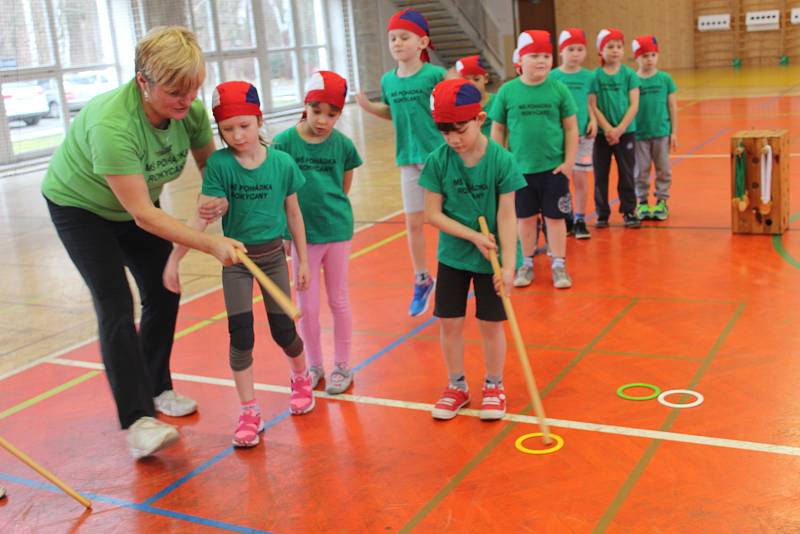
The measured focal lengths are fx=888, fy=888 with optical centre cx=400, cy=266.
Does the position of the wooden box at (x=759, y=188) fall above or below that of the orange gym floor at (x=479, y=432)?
above

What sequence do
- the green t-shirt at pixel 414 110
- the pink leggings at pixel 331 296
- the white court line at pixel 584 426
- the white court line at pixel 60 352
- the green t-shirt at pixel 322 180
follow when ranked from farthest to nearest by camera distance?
the green t-shirt at pixel 414 110 < the white court line at pixel 60 352 < the pink leggings at pixel 331 296 < the green t-shirt at pixel 322 180 < the white court line at pixel 584 426

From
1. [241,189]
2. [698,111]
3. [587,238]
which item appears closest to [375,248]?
[587,238]

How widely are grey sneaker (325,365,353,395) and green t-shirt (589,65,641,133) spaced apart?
133 inches

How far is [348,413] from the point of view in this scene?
376 cm

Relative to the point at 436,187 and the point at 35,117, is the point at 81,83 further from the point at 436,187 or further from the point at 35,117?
the point at 436,187

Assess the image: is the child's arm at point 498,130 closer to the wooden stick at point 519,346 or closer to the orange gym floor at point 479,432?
the orange gym floor at point 479,432

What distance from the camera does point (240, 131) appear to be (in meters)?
3.36

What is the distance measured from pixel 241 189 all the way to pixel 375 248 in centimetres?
341

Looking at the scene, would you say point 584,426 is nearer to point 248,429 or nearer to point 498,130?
point 248,429

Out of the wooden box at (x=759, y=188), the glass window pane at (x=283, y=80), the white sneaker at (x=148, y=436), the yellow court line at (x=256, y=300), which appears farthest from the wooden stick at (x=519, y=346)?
the glass window pane at (x=283, y=80)

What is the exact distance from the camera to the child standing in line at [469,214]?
334 cm

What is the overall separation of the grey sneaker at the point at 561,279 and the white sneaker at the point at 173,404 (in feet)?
7.72

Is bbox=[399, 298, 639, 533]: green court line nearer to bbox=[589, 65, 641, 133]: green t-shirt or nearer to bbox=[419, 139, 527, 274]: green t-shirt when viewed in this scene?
bbox=[419, 139, 527, 274]: green t-shirt

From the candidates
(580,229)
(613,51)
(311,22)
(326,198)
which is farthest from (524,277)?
(311,22)
